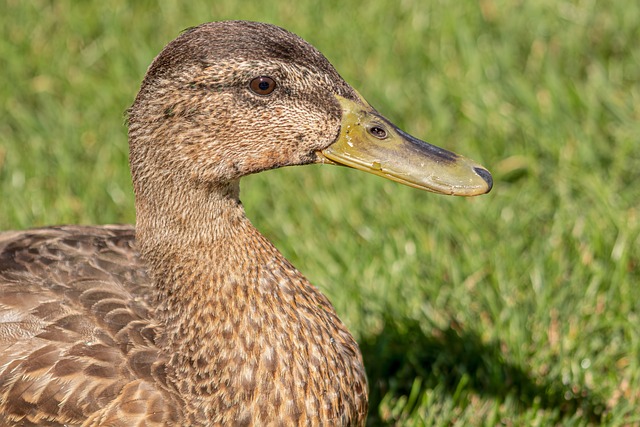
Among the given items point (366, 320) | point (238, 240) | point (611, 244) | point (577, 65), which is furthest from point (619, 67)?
point (238, 240)

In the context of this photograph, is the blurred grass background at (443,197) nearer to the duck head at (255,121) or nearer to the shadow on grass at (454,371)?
the shadow on grass at (454,371)

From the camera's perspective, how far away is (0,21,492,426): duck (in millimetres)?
2744

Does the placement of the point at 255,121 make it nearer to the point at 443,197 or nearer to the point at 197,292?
the point at 197,292

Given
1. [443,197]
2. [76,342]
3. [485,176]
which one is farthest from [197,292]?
[443,197]

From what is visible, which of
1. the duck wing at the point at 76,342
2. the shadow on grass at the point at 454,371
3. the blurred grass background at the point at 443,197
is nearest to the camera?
the duck wing at the point at 76,342

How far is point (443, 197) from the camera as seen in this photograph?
4547mm

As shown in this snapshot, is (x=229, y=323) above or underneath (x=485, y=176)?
underneath

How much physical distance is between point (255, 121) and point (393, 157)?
398mm

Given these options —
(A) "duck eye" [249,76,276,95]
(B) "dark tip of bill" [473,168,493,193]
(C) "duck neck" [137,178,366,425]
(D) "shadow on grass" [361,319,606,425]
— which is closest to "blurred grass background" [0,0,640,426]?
(D) "shadow on grass" [361,319,606,425]

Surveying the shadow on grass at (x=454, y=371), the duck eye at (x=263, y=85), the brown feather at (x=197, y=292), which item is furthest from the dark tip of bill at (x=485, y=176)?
the shadow on grass at (x=454, y=371)

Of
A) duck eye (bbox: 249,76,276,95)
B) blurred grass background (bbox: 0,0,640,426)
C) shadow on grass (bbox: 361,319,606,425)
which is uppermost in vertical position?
duck eye (bbox: 249,76,276,95)

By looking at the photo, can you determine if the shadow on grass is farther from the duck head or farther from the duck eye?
the duck eye

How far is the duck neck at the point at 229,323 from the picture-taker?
2.91 meters

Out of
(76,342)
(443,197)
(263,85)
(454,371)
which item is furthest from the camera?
(443,197)
